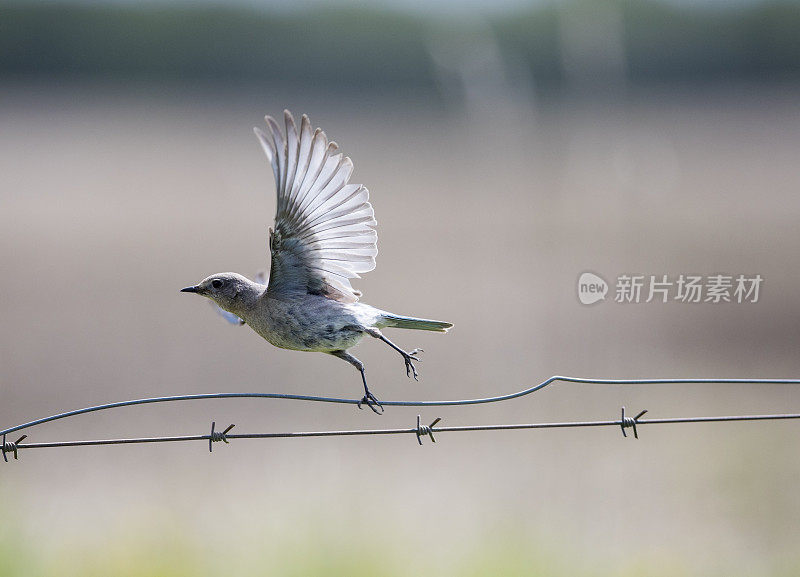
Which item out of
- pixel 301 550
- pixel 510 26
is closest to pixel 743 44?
pixel 510 26

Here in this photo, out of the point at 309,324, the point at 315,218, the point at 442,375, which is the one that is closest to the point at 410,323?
the point at 309,324

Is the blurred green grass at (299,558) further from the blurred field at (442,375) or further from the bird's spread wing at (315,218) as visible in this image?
the bird's spread wing at (315,218)

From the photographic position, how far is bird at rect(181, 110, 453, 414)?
5.21m

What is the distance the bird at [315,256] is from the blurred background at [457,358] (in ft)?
8.71

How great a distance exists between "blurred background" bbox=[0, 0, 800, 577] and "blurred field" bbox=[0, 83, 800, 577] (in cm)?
5

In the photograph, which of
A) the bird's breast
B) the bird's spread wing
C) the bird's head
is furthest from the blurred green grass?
the bird's spread wing

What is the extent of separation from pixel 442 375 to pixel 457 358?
80 cm

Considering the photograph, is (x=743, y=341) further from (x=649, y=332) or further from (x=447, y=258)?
(x=447, y=258)

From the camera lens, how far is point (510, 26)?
159 ft

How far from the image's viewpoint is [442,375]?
48.8 ft

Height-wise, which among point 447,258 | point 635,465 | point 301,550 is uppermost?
point 447,258

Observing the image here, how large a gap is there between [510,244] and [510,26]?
1166 inches

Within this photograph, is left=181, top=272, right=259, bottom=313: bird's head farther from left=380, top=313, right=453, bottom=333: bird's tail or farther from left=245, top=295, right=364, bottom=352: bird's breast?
left=380, top=313, right=453, bottom=333: bird's tail

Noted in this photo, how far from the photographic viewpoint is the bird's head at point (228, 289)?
5.75 metres
